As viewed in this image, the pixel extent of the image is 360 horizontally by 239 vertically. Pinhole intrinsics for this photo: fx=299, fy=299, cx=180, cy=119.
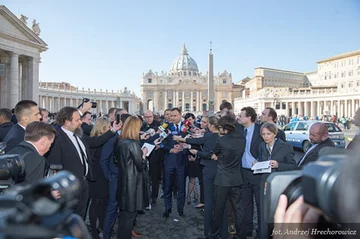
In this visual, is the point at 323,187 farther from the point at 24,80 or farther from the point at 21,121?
the point at 24,80

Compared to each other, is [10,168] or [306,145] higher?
[10,168]

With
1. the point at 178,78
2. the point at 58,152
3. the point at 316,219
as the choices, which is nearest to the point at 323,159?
the point at 316,219

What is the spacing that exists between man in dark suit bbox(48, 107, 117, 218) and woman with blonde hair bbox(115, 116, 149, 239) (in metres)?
0.47

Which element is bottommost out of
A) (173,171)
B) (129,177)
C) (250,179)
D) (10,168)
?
(173,171)

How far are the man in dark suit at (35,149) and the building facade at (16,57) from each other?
2177 cm

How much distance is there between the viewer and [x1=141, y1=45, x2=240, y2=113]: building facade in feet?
371

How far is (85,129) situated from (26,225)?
17.3ft

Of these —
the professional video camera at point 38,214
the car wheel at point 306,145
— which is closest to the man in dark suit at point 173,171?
the professional video camera at point 38,214

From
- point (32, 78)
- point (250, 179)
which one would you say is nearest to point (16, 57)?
point (32, 78)

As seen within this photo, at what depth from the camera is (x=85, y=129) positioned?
5945 mm

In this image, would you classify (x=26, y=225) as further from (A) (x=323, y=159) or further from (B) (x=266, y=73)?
(B) (x=266, y=73)

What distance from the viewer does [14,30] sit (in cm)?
2306

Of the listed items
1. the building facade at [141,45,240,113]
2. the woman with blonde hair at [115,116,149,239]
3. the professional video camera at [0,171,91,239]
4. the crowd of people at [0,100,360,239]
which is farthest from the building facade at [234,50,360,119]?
the professional video camera at [0,171,91,239]

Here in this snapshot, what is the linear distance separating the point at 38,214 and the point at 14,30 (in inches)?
1037
